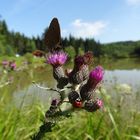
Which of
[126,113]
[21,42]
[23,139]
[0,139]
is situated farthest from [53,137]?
[21,42]

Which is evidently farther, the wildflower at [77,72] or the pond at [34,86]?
the pond at [34,86]

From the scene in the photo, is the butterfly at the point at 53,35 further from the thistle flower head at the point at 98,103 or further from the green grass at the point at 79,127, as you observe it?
the green grass at the point at 79,127

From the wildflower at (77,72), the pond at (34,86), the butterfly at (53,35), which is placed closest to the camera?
the butterfly at (53,35)

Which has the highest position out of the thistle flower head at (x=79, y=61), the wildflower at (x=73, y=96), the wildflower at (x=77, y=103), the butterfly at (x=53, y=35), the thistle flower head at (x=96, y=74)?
the butterfly at (x=53, y=35)

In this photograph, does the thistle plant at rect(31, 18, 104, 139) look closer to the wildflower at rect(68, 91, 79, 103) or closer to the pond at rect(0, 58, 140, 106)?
the wildflower at rect(68, 91, 79, 103)

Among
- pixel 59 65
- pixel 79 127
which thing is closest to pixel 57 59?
pixel 59 65

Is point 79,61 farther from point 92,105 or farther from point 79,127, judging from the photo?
point 79,127

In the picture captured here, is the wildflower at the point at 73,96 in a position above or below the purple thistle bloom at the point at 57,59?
below

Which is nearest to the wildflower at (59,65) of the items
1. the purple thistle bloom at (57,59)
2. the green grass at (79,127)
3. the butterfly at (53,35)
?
the purple thistle bloom at (57,59)

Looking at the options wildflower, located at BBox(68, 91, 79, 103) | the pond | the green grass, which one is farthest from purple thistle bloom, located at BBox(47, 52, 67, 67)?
the green grass
